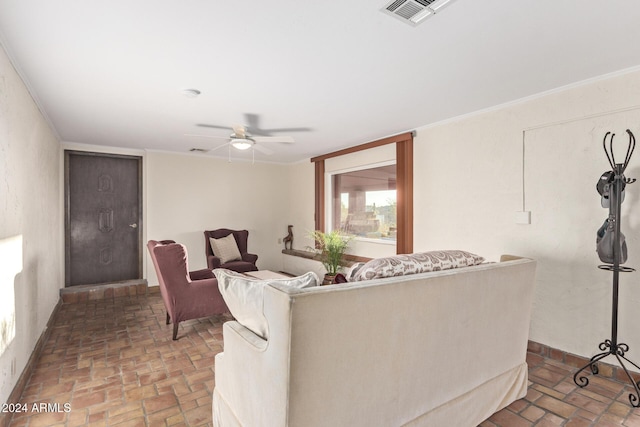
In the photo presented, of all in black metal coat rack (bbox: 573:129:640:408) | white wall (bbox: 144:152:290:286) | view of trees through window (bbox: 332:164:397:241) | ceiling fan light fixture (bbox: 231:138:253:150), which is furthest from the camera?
white wall (bbox: 144:152:290:286)

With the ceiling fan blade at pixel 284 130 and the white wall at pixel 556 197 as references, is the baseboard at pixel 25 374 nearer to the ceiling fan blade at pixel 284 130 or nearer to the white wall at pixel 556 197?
the ceiling fan blade at pixel 284 130

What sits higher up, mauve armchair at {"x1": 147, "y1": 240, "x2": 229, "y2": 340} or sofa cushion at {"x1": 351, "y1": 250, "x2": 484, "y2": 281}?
sofa cushion at {"x1": 351, "y1": 250, "x2": 484, "y2": 281}

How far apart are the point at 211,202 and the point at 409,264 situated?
4728mm

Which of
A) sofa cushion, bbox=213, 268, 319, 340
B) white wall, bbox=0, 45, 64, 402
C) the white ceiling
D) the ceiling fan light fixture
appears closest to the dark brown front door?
white wall, bbox=0, 45, 64, 402

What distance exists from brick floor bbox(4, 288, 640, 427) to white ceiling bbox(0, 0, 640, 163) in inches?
90.3

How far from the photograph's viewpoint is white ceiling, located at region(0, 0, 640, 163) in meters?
1.66

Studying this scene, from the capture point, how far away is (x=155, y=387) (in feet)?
7.51

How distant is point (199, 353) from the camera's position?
2834mm

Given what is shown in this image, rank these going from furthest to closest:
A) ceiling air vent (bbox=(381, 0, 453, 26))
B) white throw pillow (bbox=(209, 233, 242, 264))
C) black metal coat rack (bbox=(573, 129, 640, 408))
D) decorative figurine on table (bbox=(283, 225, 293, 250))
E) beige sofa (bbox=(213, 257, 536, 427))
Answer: decorative figurine on table (bbox=(283, 225, 293, 250)) → white throw pillow (bbox=(209, 233, 242, 264)) → black metal coat rack (bbox=(573, 129, 640, 408)) → ceiling air vent (bbox=(381, 0, 453, 26)) → beige sofa (bbox=(213, 257, 536, 427))

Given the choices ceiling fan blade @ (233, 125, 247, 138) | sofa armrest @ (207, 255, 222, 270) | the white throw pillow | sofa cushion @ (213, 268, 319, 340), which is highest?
ceiling fan blade @ (233, 125, 247, 138)

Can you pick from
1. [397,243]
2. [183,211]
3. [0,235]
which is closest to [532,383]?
[397,243]

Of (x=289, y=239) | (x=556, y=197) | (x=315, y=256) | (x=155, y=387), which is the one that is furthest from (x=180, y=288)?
(x=556, y=197)

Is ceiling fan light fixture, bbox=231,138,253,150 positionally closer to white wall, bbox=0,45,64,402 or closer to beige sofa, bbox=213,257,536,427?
white wall, bbox=0,45,64,402

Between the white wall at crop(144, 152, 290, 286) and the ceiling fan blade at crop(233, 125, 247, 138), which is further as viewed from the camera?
the white wall at crop(144, 152, 290, 286)
